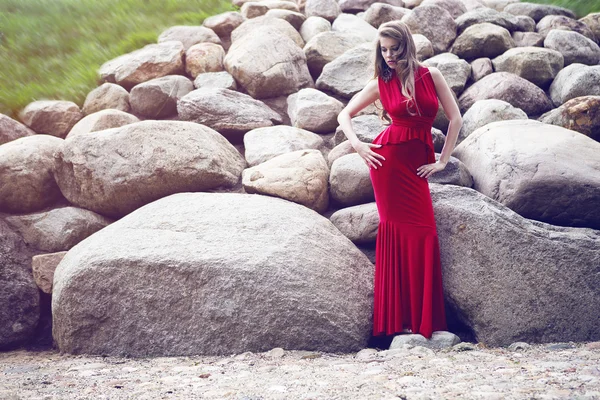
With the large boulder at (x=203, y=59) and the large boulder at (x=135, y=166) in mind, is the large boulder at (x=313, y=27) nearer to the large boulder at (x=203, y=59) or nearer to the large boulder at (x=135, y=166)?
the large boulder at (x=203, y=59)

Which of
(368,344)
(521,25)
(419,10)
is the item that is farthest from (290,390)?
(521,25)

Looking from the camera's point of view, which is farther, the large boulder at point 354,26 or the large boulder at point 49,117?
the large boulder at point 354,26

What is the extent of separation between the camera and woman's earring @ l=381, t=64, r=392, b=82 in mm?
3914

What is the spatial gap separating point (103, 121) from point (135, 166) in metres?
1.16


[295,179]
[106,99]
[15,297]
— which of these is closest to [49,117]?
[106,99]

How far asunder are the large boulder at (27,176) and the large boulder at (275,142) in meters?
1.74

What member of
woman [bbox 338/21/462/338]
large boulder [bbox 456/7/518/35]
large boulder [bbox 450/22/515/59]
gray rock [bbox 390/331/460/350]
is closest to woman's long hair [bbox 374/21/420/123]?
woman [bbox 338/21/462/338]

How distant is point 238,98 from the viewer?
19.5ft

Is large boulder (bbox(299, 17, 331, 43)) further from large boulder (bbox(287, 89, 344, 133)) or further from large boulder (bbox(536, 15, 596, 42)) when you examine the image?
large boulder (bbox(536, 15, 596, 42))

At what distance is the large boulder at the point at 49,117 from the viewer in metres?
5.93

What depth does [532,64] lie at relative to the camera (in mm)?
6469

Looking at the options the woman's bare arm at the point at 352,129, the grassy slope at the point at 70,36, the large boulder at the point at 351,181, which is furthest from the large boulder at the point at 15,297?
the woman's bare arm at the point at 352,129

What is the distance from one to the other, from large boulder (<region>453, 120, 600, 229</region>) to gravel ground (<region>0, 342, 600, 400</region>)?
1047 mm

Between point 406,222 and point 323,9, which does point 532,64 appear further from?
point 406,222
